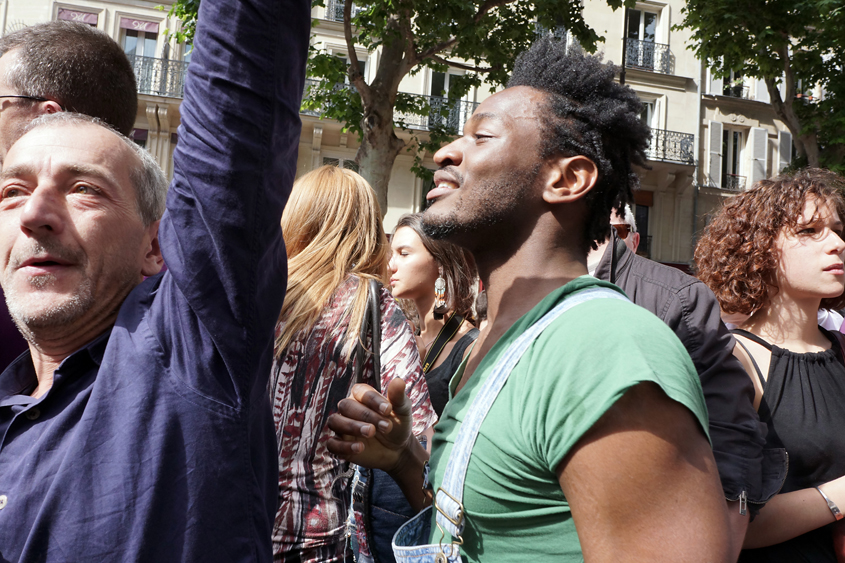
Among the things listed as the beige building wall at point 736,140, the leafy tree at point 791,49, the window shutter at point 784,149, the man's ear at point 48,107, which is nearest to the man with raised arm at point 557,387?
the man's ear at point 48,107

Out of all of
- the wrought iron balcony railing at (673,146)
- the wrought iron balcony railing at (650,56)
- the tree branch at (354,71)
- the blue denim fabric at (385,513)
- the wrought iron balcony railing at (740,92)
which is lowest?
the blue denim fabric at (385,513)

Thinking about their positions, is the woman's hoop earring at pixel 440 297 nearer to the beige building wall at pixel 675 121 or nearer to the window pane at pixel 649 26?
the beige building wall at pixel 675 121

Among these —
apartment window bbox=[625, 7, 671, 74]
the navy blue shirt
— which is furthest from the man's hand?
apartment window bbox=[625, 7, 671, 74]

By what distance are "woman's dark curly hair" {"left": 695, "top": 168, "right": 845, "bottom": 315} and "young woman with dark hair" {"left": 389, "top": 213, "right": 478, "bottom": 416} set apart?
64.9 inches

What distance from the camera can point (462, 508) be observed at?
54.0 inches

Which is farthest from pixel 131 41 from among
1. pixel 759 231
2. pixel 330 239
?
pixel 759 231

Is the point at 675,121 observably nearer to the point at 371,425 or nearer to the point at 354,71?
Result: the point at 354,71

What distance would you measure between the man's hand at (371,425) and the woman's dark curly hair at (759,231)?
1695 millimetres

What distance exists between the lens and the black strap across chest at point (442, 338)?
4.16 metres

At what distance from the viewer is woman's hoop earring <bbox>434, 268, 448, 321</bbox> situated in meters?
4.42

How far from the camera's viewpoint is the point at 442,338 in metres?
4.23

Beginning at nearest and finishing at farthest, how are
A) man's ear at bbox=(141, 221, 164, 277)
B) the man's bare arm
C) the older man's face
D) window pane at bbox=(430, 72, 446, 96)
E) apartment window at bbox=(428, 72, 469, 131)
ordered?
the man's bare arm, the older man's face, man's ear at bbox=(141, 221, 164, 277), apartment window at bbox=(428, 72, 469, 131), window pane at bbox=(430, 72, 446, 96)

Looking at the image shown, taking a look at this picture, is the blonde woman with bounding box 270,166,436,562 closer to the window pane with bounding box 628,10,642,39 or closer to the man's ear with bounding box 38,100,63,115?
the man's ear with bounding box 38,100,63,115

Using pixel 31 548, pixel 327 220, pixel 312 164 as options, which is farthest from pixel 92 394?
pixel 312 164
